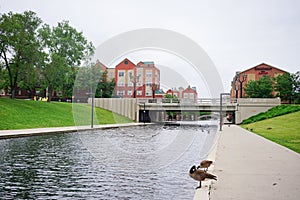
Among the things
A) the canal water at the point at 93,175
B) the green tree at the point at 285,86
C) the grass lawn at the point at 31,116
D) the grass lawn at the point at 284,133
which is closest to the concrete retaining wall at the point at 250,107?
the green tree at the point at 285,86

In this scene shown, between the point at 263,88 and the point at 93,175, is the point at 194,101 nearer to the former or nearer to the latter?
the point at 263,88

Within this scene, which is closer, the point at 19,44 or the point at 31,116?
the point at 31,116

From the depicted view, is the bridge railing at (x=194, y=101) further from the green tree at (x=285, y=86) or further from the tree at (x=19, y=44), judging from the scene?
the tree at (x=19, y=44)

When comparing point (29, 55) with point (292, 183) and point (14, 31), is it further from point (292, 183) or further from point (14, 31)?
point (292, 183)

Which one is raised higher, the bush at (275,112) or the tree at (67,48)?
the tree at (67,48)

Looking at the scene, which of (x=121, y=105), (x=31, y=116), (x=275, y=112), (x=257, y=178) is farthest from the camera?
(x=121, y=105)

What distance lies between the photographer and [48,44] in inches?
1614

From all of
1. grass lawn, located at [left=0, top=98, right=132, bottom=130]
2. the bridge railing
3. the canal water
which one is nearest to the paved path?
the canal water

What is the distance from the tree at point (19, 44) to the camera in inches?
1340

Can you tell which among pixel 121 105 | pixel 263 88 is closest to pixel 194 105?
pixel 121 105

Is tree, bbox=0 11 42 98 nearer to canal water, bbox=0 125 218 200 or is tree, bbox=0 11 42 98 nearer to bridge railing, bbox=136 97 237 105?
bridge railing, bbox=136 97 237 105

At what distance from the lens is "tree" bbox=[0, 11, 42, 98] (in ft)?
112

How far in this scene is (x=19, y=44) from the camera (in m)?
34.9

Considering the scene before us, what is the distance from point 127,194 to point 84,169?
328cm
